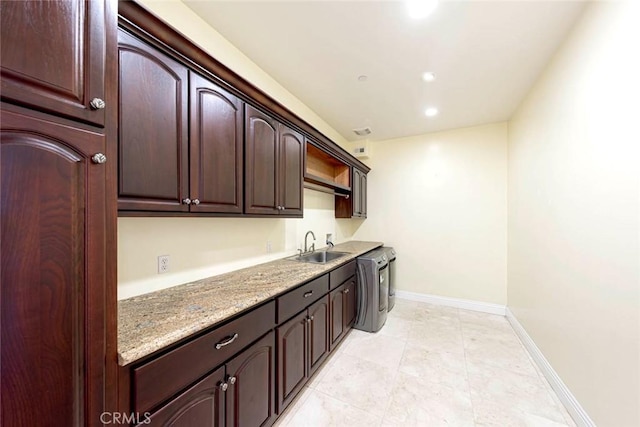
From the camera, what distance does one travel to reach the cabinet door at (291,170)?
2129 millimetres

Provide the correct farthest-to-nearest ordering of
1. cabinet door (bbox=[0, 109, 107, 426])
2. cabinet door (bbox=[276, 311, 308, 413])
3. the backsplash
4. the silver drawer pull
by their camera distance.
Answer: cabinet door (bbox=[276, 311, 308, 413]) → the backsplash → the silver drawer pull → cabinet door (bbox=[0, 109, 107, 426])

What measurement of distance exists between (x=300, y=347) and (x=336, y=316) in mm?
694

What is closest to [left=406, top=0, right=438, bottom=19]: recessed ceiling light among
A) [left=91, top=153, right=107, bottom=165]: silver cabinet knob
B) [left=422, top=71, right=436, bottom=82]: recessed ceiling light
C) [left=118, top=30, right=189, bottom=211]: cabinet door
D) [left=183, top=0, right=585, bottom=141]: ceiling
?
[left=183, top=0, right=585, bottom=141]: ceiling

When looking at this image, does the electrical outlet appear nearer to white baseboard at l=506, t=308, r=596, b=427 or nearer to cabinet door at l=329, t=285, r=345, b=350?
cabinet door at l=329, t=285, r=345, b=350

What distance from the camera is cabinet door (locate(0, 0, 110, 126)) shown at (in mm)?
629

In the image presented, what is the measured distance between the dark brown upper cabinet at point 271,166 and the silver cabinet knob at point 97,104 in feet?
3.19

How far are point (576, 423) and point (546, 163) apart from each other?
78.0 inches

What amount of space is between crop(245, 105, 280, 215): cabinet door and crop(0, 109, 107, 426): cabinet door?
3.34 ft

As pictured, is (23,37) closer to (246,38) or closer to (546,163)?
(246,38)

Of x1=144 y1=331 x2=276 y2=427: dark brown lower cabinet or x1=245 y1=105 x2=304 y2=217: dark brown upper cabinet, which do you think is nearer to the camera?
x1=144 y1=331 x2=276 y2=427: dark brown lower cabinet

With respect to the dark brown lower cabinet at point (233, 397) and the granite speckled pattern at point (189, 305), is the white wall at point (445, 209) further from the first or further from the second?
the dark brown lower cabinet at point (233, 397)

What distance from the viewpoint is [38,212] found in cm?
67

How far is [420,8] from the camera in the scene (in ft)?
5.30

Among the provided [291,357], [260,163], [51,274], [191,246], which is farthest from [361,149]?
[51,274]
